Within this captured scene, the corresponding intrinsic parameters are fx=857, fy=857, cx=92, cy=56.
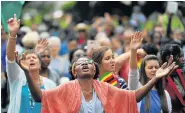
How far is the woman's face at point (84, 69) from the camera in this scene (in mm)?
9273

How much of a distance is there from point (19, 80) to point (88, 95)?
4.08ft

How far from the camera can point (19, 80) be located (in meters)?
10.2

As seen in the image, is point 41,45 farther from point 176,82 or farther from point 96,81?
point 96,81

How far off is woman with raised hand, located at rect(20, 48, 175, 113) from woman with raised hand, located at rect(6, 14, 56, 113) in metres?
0.64

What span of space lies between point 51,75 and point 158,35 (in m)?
4.36

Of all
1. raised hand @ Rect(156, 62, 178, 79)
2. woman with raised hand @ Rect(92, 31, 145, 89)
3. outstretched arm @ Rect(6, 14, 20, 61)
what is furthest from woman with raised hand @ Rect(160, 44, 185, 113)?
outstretched arm @ Rect(6, 14, 20, 61)

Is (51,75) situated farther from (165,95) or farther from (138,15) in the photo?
(138,15)

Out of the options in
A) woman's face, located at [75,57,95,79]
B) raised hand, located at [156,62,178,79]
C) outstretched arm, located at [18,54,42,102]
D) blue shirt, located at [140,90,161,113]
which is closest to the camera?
outstretched arm, located at [18,54,42,102]

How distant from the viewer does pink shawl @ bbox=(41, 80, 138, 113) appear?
9.16 meters

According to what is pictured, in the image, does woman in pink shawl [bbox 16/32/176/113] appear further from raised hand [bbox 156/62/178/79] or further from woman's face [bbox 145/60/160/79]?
woman's face [bbox 145/60/160/79]

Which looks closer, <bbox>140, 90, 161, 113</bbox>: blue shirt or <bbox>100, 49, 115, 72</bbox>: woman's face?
<bbox>140, 90, 161, 113</bbox>: blue shirt

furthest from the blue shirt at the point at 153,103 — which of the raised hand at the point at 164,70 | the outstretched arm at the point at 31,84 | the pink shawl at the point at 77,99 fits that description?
the outstretched arm at the point at 31,84

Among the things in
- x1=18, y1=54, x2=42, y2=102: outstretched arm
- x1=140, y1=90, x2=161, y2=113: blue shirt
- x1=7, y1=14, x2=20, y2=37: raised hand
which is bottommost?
x1=140, y1=90, x2=161, y2=113: blue shirt

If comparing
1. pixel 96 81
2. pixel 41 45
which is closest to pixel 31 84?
pixel 96 81
